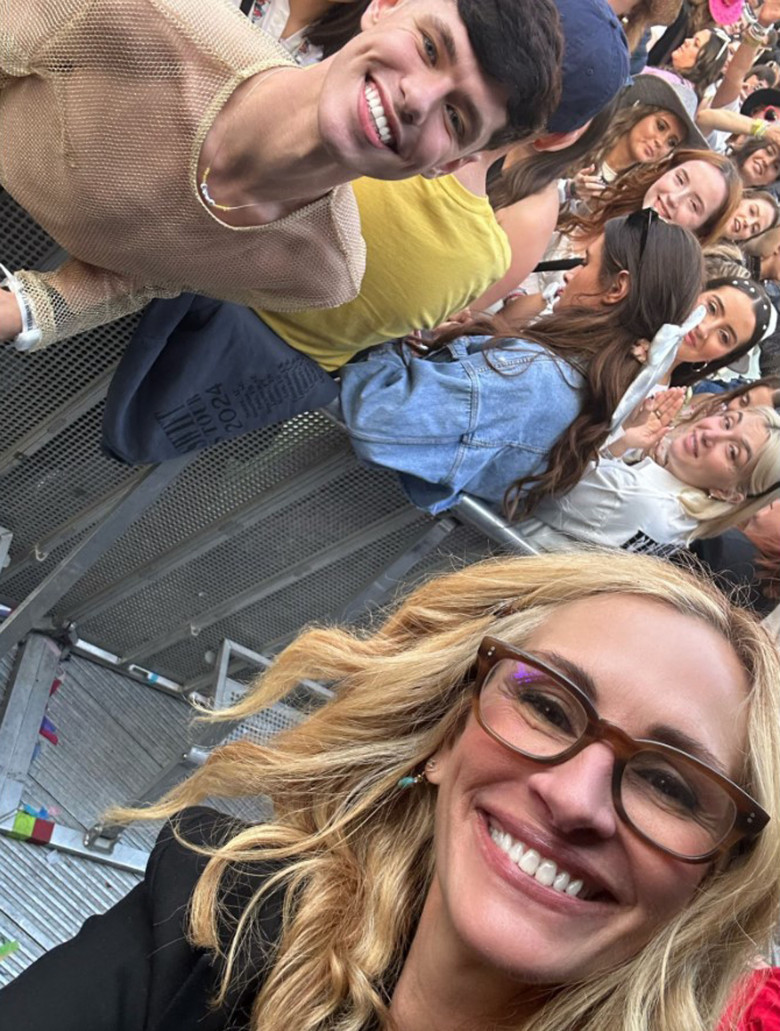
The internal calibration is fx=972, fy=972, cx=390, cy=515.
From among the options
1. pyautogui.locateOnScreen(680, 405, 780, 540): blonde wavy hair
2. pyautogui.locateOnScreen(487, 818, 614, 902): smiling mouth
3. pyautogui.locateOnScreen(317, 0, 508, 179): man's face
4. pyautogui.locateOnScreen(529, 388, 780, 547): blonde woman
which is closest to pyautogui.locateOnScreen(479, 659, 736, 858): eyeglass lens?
pyautogui.locateOnScreen(487, 818, 614, 902): smiling mouth

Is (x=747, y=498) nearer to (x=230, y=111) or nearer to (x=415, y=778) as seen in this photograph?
(x=415, y=778)

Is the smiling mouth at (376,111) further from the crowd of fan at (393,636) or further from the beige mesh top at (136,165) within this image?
the beige mesh top at (136,165)

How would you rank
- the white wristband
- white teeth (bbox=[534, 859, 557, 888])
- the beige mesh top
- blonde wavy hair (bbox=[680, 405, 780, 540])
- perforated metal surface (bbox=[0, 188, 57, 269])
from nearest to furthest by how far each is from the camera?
white teeth (bbox=[534, 859, 557, 888]) → the beige mesh top → the white wristband → perforated metal surface (bbox=[0, 188, 57, 269]) → blonde wavy hair (bbox=[680, 405, 780, 540])

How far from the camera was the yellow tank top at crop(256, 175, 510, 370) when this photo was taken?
227cm

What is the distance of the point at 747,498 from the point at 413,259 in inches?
75.3

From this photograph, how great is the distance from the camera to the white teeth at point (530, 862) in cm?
137

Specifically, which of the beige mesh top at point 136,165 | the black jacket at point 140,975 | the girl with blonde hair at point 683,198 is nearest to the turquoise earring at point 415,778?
the black jacket at point 140,975

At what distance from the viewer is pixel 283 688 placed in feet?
6.71

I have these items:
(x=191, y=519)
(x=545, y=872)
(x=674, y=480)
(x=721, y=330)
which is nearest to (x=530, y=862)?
(x=545, y=872)

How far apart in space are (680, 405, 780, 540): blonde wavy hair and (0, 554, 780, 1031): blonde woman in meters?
1.81

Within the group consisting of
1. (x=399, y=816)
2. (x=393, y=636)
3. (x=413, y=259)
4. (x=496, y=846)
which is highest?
(x=413, y=259)

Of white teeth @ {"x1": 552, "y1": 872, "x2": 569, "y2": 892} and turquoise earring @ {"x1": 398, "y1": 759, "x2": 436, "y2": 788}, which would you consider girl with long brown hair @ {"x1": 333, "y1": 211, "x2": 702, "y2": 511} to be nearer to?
turquoise earring @ {"x1": 398, "y1": 759, "x2": 436, "y2": 788}

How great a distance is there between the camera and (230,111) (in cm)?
171

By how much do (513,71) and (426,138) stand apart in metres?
0.20
